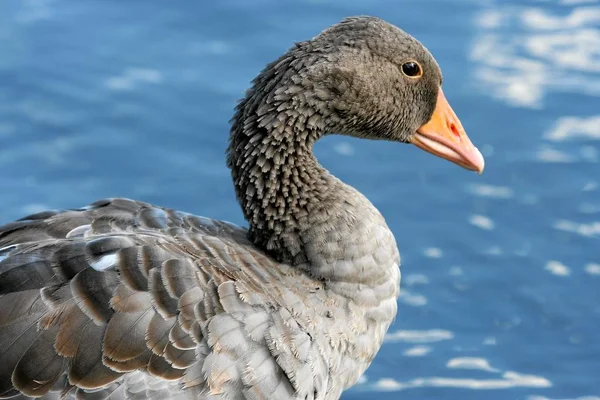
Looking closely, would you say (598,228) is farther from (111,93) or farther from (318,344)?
(111,93)

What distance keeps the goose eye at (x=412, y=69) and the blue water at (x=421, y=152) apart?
6.55ft

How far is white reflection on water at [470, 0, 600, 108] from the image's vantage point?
891 cm

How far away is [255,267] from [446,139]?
130 centimetres

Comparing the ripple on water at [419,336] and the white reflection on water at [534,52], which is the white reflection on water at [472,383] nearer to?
the ripple on water at [419,336]

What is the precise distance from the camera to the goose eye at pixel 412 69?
230 inches

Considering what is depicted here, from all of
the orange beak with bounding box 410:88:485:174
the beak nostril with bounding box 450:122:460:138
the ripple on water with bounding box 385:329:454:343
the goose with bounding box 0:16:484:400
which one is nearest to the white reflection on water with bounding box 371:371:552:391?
the ripple on water with bounding box 385:329:454:343

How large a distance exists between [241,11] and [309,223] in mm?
4111

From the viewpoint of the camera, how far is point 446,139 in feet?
20.1

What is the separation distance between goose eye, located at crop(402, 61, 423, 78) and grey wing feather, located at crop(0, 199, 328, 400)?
1.31m

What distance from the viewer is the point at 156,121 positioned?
336 inches

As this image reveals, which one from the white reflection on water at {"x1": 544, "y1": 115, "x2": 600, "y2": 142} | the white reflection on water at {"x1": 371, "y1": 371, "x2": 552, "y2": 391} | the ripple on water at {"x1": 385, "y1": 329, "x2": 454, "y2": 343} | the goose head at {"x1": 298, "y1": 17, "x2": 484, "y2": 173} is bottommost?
the white reflection on water at {"x1": 371, "y1": 371, "x2": 552, "y2": 391}

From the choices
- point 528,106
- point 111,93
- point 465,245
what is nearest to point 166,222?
point 465,245

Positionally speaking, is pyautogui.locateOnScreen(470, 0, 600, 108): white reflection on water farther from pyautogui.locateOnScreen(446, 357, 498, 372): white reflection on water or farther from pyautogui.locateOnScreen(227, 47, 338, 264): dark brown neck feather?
pyautogui.locateOnScreen(227, 47, 338, 264): dark brown neck feather

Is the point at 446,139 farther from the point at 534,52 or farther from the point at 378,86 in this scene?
the point at 534,52
